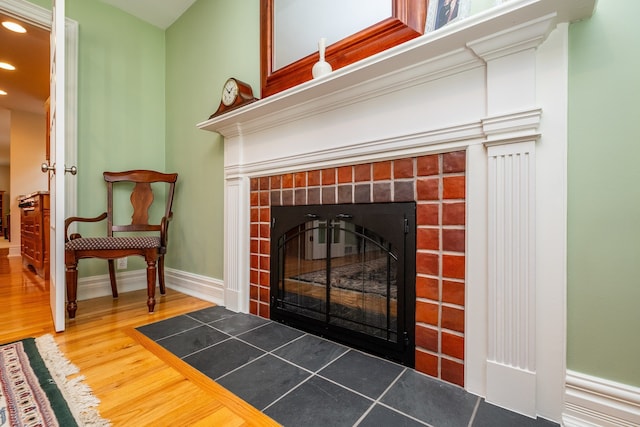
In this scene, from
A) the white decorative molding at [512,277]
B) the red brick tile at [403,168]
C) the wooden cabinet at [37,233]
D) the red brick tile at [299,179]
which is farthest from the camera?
the wooden cabinet at [37,233]

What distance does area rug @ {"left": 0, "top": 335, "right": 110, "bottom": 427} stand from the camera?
0.86 metres

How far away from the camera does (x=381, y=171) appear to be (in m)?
1.27

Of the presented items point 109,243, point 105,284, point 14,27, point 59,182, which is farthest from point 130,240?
point 14,27

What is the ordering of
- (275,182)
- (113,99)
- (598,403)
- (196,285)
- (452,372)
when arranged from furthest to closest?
1. (113,99)
2. (196,285)
3. (275,182)
4. (452,372)
5. (598,403)

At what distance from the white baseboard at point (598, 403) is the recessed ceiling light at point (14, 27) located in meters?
4.12

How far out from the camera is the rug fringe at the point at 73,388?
86 cm

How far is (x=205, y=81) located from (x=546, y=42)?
2103 millimetres

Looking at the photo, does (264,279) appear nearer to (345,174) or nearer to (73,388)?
(345,174)

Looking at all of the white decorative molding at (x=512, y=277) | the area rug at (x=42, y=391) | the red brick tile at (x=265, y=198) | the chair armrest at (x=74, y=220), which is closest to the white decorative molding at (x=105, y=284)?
the chair armrest at (x=74, y=220)

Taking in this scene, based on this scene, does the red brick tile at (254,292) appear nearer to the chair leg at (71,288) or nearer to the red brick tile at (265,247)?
the red brick tile at (265,247)

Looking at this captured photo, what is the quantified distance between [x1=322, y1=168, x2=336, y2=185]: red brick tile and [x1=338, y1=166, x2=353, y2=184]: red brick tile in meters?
0.04

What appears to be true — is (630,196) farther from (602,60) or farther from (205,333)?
(205,333)

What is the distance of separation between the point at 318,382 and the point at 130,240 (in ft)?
4.83

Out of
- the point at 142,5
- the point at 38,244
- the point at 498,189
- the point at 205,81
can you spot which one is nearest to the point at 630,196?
the point at 498,189
